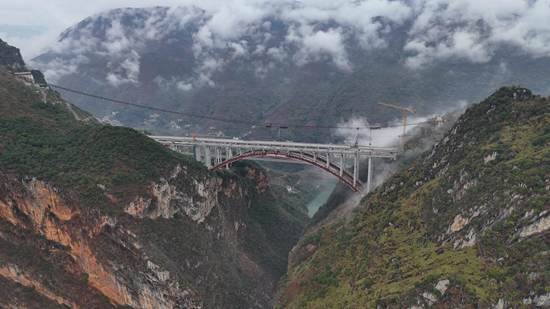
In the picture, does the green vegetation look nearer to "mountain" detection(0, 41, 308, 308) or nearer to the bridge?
"mountain" detection(0, 41, 308, 308)

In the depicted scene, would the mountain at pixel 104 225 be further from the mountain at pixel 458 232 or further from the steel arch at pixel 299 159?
the mountain at pixel 458 232

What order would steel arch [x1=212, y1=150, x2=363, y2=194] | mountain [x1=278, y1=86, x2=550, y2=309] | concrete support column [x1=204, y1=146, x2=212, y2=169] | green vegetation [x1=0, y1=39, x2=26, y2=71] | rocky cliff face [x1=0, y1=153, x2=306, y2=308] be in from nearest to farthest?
mountain [x1=278, y1=86, x2=550, y2=309], rocky cliff face [x1=0, y1=153, x2=306, y2=308], steel arch [x1=212, y1=150, x2=363, y2=194], concrete support column [x1=204, y1=146, x2=212, y2=169], green vegetation [x1=0, y1=39, x2=26, y2=71]

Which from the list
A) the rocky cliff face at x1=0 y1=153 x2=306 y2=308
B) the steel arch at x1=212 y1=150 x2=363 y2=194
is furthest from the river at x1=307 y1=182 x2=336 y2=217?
the rocky cliff face at x1=0 y1=153 x2=306 y2=308

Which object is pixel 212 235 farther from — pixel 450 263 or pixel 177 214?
pixel 450 263

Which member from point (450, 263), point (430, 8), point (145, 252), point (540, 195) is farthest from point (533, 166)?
point (430, 8)

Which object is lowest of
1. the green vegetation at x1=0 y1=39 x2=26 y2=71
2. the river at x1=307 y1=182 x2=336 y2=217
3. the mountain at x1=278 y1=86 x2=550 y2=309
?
the river at x1=307 y1=182 x2=336 y2=217

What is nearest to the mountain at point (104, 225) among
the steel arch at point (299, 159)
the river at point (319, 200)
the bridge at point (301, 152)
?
the bridge at point (301, 152)
